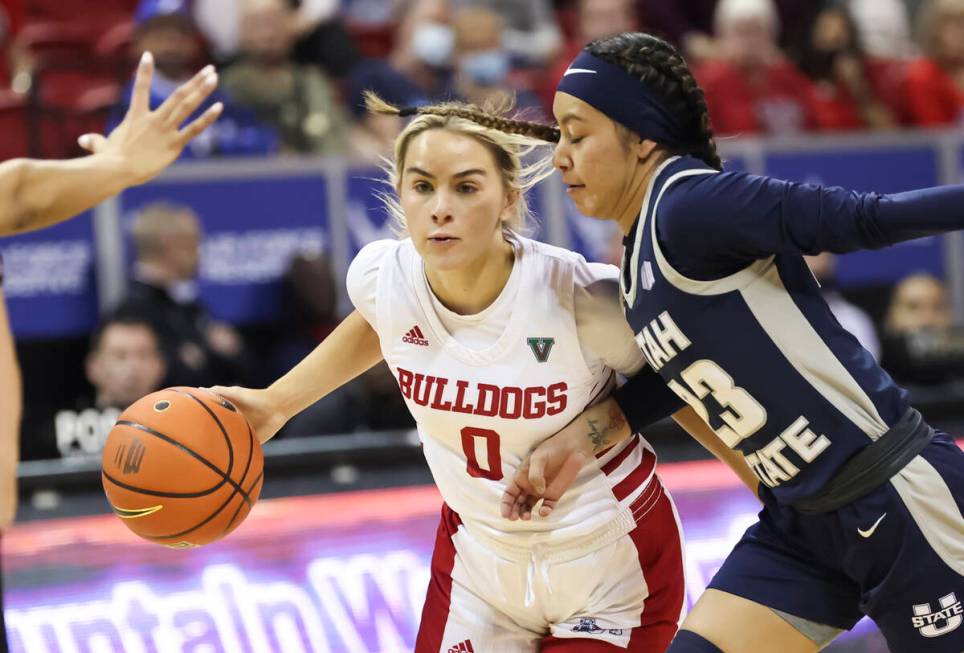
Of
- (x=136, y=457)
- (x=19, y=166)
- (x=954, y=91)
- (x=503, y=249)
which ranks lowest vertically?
(x=136, y=457)

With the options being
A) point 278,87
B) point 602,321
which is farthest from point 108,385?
point 602,321

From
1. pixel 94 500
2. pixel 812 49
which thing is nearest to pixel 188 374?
pixel 94 500

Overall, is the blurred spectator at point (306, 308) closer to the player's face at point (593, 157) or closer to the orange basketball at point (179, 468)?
the orange basketball at point (179, 468)

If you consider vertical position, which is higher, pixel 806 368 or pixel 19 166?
pixel 19 166

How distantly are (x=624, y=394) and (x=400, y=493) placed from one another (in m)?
2.71

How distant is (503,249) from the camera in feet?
11.1

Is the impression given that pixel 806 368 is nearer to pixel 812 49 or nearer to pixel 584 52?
pixel 584 52

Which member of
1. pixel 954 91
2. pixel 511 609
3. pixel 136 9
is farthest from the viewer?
pixel 954 91

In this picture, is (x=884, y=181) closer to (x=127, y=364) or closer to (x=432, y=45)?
(x=432, y=45)

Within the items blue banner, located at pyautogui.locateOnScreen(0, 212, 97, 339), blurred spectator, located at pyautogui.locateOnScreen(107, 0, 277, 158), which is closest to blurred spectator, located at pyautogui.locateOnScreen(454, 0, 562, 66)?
blurred spectator, located at pyautogui.locateOnScreen(107, 0, 277, 158)

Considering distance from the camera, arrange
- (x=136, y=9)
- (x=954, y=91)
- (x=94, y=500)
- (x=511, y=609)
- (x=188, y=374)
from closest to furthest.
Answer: (x=511, y=609)
(x=94, y=500)
(x=188, y=374)
(x=136, y=9)
(x=954, y=91)

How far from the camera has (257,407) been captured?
3545mm

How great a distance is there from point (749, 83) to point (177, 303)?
4.13 m

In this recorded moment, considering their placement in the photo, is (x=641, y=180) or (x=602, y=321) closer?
(x=641, y=180)
